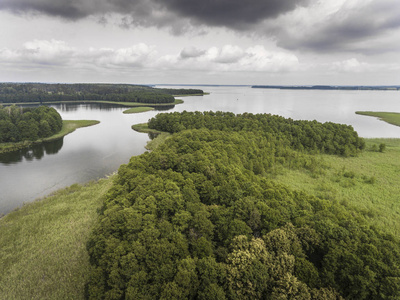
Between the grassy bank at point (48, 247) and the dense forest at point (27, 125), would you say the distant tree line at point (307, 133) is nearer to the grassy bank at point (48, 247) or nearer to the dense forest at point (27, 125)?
the grassy bank at point (48, 247)

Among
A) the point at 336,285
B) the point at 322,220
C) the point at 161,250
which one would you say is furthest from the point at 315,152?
the point at 161,250

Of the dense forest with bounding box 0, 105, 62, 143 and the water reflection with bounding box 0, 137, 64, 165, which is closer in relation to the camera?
the water reflection with bounding box 0, 137, 64, 165

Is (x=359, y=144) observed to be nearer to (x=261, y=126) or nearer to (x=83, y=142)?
(x=261, y=126)

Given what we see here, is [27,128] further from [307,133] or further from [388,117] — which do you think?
[388,117]

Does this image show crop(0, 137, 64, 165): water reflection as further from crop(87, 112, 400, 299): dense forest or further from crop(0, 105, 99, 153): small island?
crop(87, 112, 400, 299): dense forest

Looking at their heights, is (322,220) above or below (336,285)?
above

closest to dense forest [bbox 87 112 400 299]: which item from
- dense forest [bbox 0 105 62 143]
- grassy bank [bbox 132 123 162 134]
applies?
dense forest [bbox 0 105 62 143]
